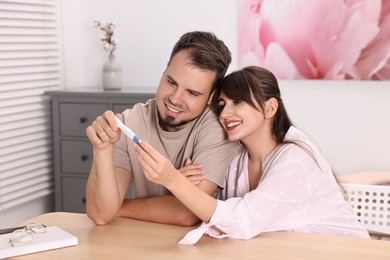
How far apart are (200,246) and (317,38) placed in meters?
2.13

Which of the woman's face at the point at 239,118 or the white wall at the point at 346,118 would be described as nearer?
the woman's face at the point at 239,118

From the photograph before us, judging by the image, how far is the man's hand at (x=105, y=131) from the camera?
1.76 m

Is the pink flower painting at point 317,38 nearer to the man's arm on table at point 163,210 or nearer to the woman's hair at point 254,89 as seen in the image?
the woman's hair at point 254,89

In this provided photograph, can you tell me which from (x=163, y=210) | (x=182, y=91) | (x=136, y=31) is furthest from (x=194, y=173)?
(x=136, y=31)

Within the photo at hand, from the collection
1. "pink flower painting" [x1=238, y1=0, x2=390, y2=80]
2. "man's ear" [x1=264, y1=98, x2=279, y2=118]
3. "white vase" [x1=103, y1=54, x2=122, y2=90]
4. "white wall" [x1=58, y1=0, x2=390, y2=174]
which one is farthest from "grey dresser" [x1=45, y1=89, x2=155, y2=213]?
"man's ear" [x1=264, y1=98, x2=279, y2=118]

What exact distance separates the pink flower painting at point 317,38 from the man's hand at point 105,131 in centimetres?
196

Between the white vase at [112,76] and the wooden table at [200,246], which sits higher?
the white vase at [112,76]

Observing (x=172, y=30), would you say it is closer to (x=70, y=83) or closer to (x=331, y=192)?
(x=70, y=83)

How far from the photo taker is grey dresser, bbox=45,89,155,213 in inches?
144

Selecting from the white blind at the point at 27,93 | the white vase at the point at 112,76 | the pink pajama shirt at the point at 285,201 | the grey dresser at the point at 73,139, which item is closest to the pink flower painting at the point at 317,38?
the white vase at the point at 112,76

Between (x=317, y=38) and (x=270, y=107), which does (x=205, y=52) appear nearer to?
(x=270, y=107)

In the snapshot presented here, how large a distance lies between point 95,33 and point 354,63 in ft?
5.56

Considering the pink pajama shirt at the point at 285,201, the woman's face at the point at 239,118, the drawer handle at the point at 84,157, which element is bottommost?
the drawer handle at the point at 84,157

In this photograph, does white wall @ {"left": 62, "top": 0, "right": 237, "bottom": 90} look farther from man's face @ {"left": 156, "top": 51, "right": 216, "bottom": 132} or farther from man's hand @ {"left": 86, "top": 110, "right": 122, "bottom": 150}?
man's hand @ {"left": 86, "top": 110, "right": 122, "bottom": 150}
